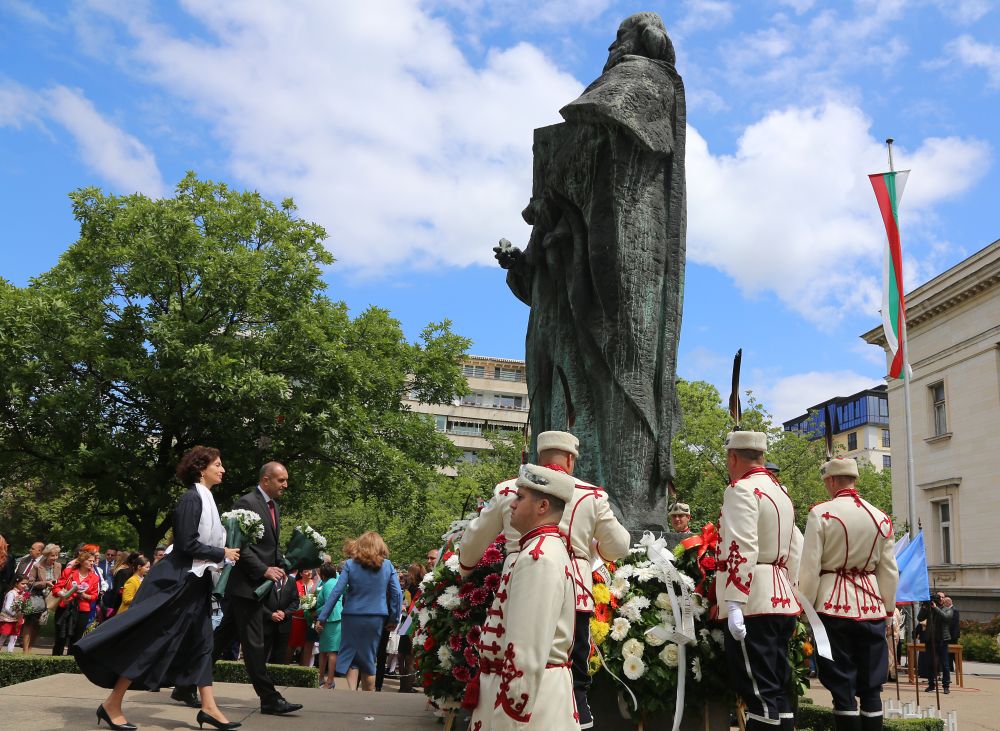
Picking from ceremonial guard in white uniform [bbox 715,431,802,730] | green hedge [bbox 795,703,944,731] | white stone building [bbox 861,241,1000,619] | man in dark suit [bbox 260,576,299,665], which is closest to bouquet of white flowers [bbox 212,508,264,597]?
ceremonial guard in white uniform [bbox 715,431,802,730]

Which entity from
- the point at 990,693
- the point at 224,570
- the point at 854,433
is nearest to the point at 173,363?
the point at 224,570

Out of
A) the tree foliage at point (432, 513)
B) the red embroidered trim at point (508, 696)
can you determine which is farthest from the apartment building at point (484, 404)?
the red embroidered trim at point (508, 696)

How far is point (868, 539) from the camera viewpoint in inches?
238

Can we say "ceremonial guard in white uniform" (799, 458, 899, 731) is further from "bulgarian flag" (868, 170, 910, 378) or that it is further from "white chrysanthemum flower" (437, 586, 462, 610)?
"bulgarian flag" (868, 170, 910, 378)

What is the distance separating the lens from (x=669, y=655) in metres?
5.54

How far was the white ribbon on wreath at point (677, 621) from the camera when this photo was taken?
5381mm

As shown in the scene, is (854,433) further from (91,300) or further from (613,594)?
(613,594)

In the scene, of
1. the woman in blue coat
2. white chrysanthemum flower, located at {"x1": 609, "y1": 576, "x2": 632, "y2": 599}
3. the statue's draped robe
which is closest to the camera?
white chrysanthemum flower, located at {"x1": 609, "y1": 576, "x2": 632, "y2": 599}

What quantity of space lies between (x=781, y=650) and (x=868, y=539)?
3.74ft

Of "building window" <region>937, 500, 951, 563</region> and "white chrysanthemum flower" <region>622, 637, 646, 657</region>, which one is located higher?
"building window" <region>937, 500, 951, 563</region>

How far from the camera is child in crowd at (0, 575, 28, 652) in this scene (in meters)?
14.7

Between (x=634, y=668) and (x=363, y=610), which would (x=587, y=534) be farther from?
(x=363, y=610)

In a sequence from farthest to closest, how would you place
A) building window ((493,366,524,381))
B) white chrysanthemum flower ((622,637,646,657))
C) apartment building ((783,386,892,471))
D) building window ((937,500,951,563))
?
apartment building ((783,386,892,471)) → building window ((493,366,524,381)) → building window ((937,500,951,563)) → white chrysanthemum flower ((622,637,646,657))

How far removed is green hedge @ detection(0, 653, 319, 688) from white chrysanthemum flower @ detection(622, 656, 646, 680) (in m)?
5.50
